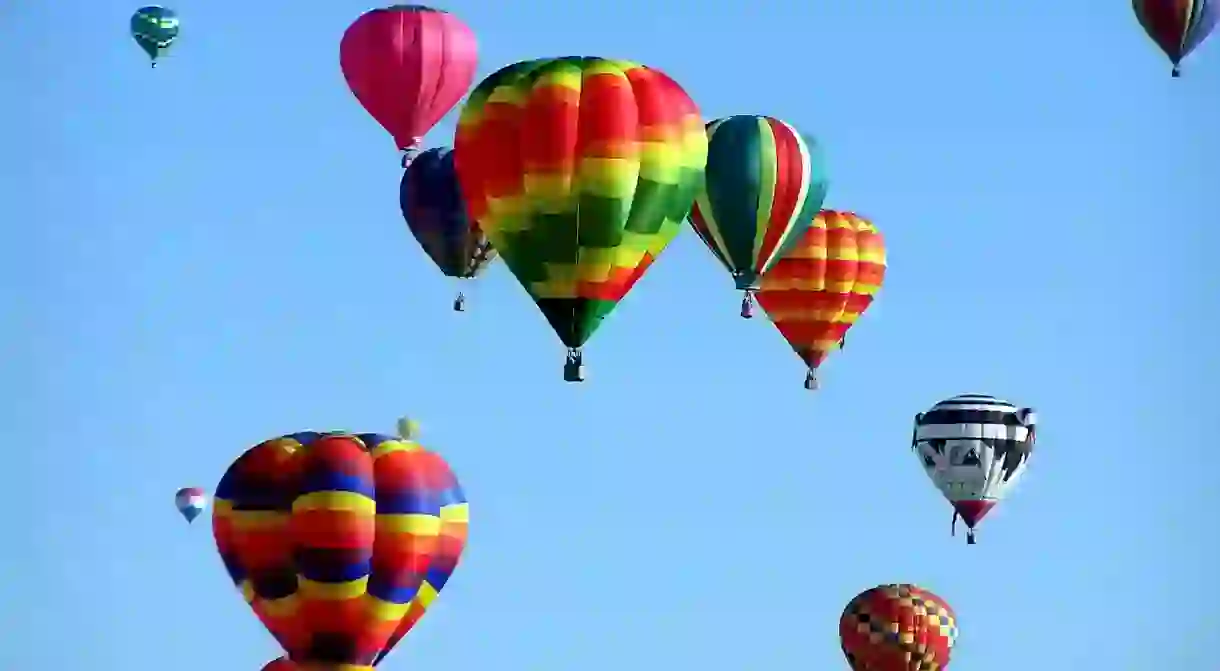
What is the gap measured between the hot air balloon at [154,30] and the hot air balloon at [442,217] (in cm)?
1150

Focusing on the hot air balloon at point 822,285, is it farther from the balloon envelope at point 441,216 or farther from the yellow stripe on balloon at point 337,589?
the yellow stripe on balloon at point 337,589

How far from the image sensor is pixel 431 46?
62.1 metres

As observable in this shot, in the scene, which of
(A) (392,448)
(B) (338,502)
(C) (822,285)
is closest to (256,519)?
(B) (338,502)

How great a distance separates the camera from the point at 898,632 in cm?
6938

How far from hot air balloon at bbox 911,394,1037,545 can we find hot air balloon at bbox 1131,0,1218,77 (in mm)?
6091

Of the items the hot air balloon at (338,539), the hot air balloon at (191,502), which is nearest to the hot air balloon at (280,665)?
the hot air balloon at (338,539)

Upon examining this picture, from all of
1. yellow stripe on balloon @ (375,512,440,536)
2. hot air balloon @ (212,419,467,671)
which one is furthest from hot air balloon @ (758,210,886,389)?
yellow stripe on balloon @ (375,512,440,536)

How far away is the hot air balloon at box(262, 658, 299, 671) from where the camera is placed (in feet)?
195

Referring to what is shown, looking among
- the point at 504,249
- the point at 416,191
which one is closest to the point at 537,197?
the point at 504,249

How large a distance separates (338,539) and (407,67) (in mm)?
8004

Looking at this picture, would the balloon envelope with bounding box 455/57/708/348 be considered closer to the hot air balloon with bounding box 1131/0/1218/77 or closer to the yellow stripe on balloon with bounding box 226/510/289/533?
the yellow stripe on balloon with bounding box 226/510/289/533

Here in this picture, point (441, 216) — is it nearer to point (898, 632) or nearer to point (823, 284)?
point (823, 284)

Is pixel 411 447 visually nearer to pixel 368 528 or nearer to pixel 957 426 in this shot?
pixel 368 528

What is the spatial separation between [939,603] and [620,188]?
751 inches
